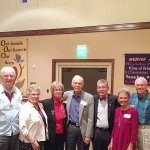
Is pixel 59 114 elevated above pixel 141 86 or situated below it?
below

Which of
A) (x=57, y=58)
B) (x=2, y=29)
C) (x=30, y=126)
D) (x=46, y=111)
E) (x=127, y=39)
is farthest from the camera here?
(x=2, y=29)

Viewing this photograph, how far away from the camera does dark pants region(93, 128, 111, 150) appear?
304cm

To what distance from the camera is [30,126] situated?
275cm

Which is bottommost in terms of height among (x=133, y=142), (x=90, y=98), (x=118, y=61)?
(x=133, y=142)

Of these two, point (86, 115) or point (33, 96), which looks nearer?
point (33, 96)

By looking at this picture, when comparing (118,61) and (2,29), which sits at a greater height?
(2,29)

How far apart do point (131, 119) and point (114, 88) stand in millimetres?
1412

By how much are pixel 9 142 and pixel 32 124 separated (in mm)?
383

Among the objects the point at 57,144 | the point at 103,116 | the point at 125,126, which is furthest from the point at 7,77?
the point at 125,126

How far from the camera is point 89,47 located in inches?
175

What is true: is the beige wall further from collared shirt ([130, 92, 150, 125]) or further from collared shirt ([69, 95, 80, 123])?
collared shirt ([69, 95, 80, 123])

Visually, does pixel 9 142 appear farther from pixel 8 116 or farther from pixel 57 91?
pixel 57 91

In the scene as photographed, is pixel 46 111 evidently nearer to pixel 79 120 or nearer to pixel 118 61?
pixel 79 120

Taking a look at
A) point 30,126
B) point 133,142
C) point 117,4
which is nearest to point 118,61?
point 117,4
